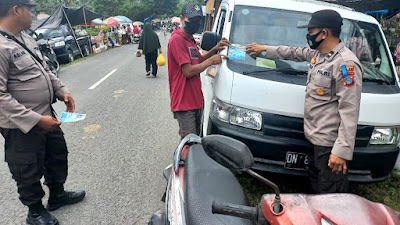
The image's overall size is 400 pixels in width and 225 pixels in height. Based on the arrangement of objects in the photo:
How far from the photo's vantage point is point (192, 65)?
267cm

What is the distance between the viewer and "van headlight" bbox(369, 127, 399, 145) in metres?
2.45

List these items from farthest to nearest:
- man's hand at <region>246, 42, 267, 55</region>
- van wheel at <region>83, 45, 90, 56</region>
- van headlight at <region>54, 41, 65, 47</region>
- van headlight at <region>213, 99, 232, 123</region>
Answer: van wheel at <region>83, 45, 90, 56</region> → van headlight at <region>54, 41, 65, 47</region> → man's hand at <region>246, 42, 267, 55</region> → van headlight at <region>213, 99, 232, 123</region>

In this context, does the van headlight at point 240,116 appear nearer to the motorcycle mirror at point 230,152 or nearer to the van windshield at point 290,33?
the van windshield at point 290,33

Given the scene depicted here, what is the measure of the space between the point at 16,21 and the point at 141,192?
197cm

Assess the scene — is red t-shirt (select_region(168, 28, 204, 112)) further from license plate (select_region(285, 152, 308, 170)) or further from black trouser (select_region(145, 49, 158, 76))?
black trouser (select_region(145, 49, 158, 76))

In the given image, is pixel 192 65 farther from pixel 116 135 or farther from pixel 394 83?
pixel 116 135

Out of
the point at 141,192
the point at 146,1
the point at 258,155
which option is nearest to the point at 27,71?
the point at 141,192

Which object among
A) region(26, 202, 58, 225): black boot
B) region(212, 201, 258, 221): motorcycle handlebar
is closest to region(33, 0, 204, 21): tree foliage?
region(26, 202, 58, 225): black boot

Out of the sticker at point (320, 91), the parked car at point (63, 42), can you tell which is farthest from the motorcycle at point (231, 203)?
the parked car at point (63, 42)

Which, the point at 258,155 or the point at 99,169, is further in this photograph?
the point at 99,169

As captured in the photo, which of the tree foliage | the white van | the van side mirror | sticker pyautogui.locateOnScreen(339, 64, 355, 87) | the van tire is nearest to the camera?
sticker pyautogui.locateOnScreen(339, 64, 355, 87)

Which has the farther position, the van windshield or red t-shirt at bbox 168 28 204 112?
the van windshield

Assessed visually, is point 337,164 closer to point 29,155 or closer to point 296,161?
point 296,161

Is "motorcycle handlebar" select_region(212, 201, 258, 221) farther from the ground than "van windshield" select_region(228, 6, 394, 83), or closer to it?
closer to it
